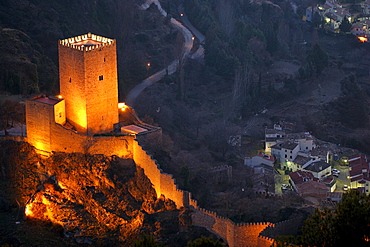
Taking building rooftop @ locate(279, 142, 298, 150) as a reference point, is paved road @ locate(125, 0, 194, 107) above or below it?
above

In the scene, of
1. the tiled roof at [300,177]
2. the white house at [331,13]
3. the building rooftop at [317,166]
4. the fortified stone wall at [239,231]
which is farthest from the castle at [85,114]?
the white house at [331,13]

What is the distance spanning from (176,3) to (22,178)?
44.6 meters

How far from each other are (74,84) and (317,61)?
1476 inches

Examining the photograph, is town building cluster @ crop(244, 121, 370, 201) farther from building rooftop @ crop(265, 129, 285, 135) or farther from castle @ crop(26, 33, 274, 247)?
castle @ crop(26, 33, 274, 247)

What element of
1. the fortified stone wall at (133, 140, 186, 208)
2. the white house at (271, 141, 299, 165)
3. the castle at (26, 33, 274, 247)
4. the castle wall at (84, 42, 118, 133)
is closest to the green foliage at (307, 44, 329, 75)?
the white house at (271, 141, 299, 165)

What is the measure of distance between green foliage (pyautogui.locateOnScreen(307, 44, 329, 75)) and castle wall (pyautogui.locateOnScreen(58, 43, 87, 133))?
36.2 meters

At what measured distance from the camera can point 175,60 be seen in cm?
6347

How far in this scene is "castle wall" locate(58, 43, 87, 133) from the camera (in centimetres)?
3488

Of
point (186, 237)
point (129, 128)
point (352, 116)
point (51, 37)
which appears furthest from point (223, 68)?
point (186, 237)

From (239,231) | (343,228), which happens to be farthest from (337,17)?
(343,228)

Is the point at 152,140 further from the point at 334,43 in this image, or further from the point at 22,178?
the point at 334,43

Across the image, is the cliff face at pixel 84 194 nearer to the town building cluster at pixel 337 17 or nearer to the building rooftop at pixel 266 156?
the building rooftop at pixel 266 156

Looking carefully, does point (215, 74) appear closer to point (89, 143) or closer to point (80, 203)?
point (89, 143)

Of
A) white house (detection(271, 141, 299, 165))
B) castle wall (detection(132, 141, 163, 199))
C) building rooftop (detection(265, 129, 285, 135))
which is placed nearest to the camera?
castle wall (detection(132, 141, 163, 199))
